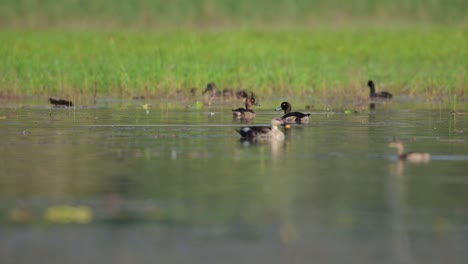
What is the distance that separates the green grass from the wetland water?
10.0 metres

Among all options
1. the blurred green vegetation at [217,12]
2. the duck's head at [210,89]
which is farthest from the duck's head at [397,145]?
the blurred green vegetation at [217,12]

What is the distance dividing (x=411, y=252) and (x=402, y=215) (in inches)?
62.2

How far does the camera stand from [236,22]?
64.1 m

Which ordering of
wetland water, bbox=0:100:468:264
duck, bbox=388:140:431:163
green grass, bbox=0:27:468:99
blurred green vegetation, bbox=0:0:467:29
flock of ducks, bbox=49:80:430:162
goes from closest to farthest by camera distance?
1. wetland water, bbox=0:100:468:264
2. duck, bbox=388:140:431:163
3. flock of ducks, bbox=49:80:430:162
4. green grass, bbox=0:27:468:99
5. blurred green vegetation, bbox=0:0:467:29

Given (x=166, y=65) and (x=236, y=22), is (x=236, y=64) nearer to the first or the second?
(x=166, y=65)

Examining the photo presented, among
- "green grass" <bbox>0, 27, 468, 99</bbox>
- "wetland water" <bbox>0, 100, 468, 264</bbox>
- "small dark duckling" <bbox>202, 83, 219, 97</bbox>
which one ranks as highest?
"green grass" <bbox>0, 27, 468, 99</bbox>

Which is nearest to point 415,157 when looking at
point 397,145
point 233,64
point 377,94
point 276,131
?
point 397,145

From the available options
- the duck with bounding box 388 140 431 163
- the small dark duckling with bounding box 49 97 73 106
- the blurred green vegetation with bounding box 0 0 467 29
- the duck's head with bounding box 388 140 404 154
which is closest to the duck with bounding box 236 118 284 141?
the duck's head with bounding box 388 140 404 154

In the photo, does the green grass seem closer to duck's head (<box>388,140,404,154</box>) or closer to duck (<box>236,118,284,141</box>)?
duck (<box>236,118,284,141</box>)

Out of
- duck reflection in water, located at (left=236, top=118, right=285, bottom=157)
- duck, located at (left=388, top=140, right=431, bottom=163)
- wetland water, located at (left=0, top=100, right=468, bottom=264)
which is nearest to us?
wetland water, located at (left=0, top=100, right=468, bottom=264)

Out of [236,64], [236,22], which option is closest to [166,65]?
[236,64]

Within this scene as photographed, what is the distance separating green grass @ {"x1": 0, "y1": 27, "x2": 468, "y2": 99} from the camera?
3028cm

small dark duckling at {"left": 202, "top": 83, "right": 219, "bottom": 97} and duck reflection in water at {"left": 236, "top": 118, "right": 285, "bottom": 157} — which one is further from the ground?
small dark duckling at {"left": 202, "top": 83, "right": 219, "bottom": 97}

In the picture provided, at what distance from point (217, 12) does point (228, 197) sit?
55.2 meters
